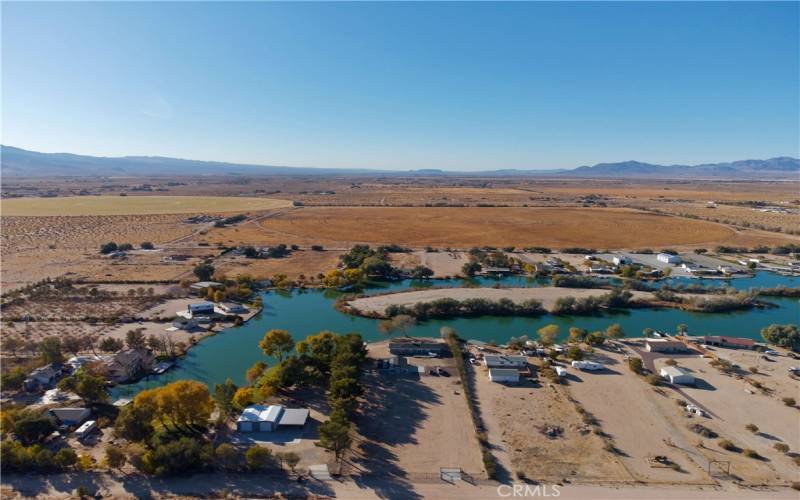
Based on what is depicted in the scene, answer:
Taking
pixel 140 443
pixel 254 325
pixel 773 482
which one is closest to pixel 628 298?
pixel 773 482

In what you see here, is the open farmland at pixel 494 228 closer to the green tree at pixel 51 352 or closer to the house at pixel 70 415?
the green tree at pixel 51 352

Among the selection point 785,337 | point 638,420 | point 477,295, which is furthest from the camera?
point 477,295

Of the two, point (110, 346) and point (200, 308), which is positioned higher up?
point (200, 308)

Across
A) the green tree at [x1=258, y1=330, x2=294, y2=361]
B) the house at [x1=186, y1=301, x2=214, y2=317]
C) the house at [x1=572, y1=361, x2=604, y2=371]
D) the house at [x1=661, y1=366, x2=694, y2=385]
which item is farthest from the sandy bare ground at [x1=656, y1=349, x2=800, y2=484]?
the house at [x1=186, y1=301, x2=214, y2=317]

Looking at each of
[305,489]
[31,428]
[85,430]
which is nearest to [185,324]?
[85,430]

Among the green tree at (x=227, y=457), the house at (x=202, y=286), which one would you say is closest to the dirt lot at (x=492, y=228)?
the house at (x=202, y=286)

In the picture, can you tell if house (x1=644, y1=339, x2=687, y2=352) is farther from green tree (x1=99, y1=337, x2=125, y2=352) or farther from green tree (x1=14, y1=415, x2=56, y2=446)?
green tree (x1=99, y1=337, x2=125, y2=352)

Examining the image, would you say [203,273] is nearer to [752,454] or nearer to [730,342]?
[752,454]
